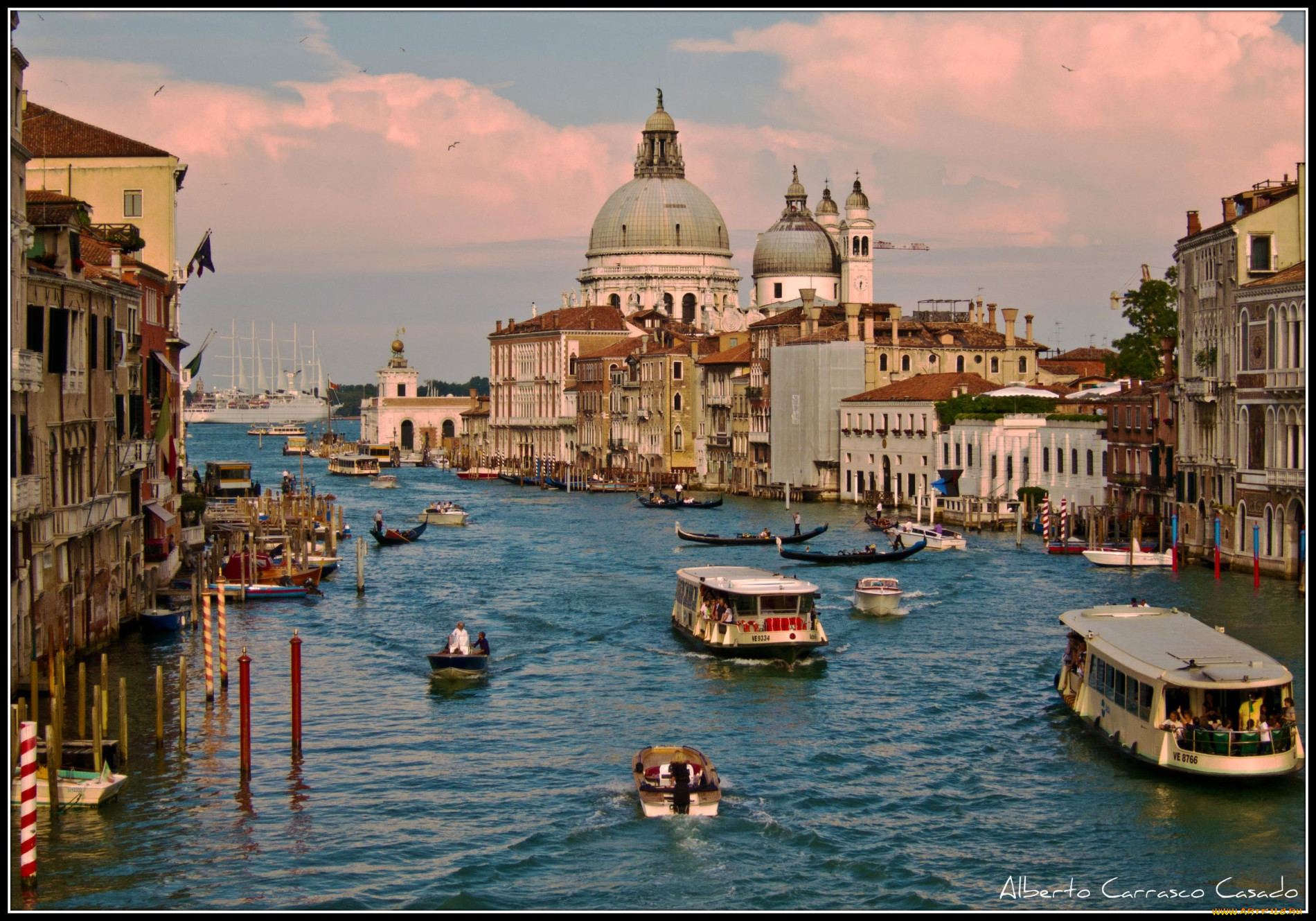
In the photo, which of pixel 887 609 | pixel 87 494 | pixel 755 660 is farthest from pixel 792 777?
pixel 887 609

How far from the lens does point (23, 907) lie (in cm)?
1573

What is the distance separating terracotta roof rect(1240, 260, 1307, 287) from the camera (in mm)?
33688

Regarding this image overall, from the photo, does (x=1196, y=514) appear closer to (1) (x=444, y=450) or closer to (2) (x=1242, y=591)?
(2) (x=1242, y=591)

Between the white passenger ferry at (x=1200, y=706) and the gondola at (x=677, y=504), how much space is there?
44931 mm

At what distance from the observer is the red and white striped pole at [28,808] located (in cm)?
1612

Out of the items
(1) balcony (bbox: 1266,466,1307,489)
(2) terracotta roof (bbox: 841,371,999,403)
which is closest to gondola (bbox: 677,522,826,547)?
(2) terracotta roof (bbox: 841,371,999,403)

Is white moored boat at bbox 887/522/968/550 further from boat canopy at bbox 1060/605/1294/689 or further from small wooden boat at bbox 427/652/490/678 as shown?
boat canopy at bbox 1060/605/1294/689

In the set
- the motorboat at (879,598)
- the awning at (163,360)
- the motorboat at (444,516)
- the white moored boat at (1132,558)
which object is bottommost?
the motorboat at (879,598)

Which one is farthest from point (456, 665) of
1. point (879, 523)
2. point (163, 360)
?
point (879, 523)

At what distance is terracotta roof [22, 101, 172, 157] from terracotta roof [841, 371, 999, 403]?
104 ft

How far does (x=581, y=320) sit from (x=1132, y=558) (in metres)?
66.2

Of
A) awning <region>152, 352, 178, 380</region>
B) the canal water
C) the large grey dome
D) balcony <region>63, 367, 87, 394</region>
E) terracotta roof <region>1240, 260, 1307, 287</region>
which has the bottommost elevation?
the canal water

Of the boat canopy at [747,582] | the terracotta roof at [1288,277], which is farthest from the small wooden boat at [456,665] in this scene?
the terracotta roof at [1288,277]

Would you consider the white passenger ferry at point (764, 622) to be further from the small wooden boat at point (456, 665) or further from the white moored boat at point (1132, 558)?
the white moored boat at point (1132, 558)
